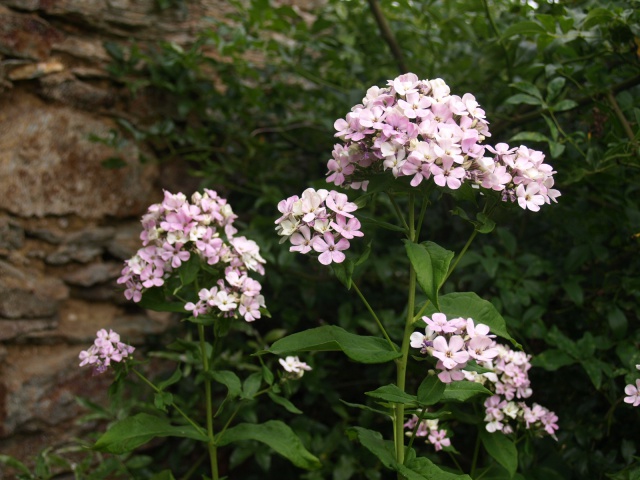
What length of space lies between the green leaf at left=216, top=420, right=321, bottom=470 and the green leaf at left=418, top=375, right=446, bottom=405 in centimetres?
42

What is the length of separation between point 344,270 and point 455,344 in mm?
262

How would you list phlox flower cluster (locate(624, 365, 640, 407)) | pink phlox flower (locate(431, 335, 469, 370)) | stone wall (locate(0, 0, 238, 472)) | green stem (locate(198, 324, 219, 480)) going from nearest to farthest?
1. pink phlox flower (locate(431, 335, 469, 370))
2. phlox flower cluster (locate(624, 365, 640, 407))
3. green stem (locate(198, 324, 219, 480))
4. stone wall (locate(0, 0, 238, 472))

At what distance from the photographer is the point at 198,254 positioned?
158cm

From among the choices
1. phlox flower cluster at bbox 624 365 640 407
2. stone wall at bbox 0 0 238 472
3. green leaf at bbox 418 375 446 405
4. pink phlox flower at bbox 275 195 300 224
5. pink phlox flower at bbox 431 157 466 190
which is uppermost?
pink phlox flower at bbox 431 157 466 190

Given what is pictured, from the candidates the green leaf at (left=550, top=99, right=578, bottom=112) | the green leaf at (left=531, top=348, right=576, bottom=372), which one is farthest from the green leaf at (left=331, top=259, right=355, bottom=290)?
the green leaf at (left=550, top=99, right=578, bottom=112)

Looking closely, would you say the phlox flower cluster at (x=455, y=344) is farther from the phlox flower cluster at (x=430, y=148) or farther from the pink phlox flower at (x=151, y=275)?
the pink phlox flower at (x=151, y=275)

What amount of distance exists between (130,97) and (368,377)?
4.80 feet

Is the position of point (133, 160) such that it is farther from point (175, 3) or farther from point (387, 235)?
point (387, 235)

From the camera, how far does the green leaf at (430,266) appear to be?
121 cm

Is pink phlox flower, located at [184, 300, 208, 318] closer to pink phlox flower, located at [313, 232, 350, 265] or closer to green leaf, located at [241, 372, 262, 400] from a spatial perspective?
green leaf, located at [241, 372, 262, 400]

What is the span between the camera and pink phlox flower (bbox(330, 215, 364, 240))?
1295mm

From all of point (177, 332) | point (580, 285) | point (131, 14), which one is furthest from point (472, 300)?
point (131, 14)

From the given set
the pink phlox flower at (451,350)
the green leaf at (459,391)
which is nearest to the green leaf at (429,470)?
the green leaf at (459,391)

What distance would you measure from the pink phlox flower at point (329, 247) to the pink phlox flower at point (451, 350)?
25 centimetres
